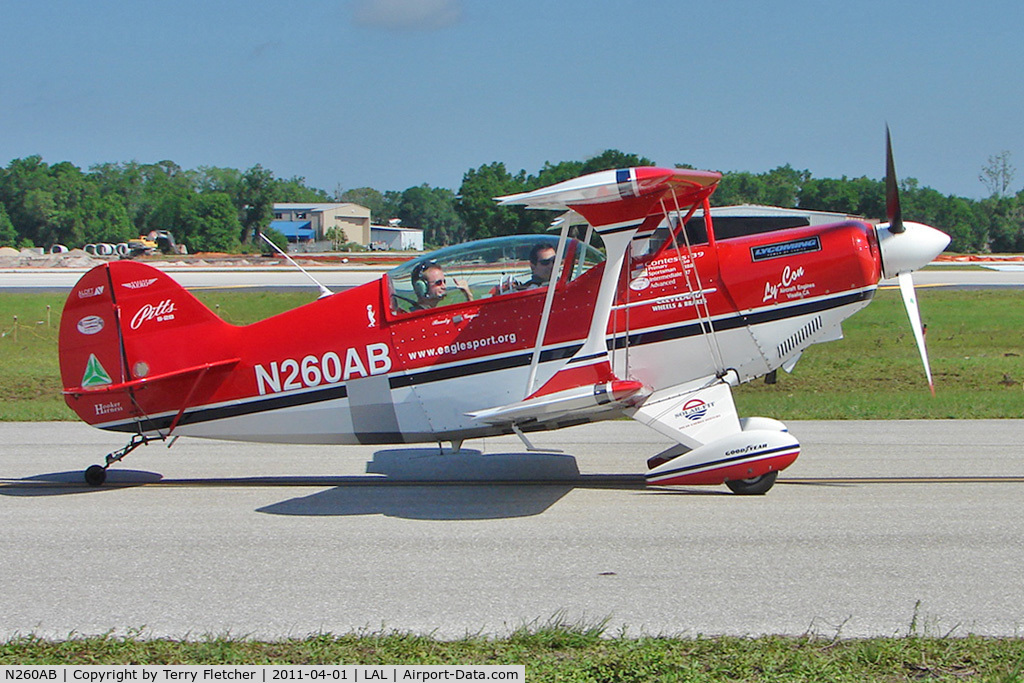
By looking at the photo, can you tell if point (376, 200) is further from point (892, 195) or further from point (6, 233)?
point (892, 195)

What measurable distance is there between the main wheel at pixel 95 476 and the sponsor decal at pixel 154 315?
1.38 meters

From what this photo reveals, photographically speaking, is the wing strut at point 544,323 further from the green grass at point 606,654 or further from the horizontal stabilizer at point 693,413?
the green grass at point 606,654

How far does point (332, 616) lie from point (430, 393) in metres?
3.46

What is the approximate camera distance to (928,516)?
761 centimetres

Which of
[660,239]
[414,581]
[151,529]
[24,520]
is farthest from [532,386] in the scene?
[24,520]

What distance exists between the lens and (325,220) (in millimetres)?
118938

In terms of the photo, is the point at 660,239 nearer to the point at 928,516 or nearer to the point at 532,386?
the point at 532,386

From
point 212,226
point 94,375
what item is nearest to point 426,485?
point 94,375

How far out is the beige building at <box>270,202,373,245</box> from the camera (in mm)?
116494

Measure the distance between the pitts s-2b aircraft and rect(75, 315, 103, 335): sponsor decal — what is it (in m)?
0.51

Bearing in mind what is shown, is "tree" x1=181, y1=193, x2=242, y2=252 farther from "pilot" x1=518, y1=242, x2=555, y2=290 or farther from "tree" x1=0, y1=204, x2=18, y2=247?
"pilot" x1=518, y1=242, x2=555, y2=290

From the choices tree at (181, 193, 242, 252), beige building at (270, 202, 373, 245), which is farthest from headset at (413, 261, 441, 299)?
beige building at (270, 202, 373, 245)

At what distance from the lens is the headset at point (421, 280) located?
8969 millimetres
